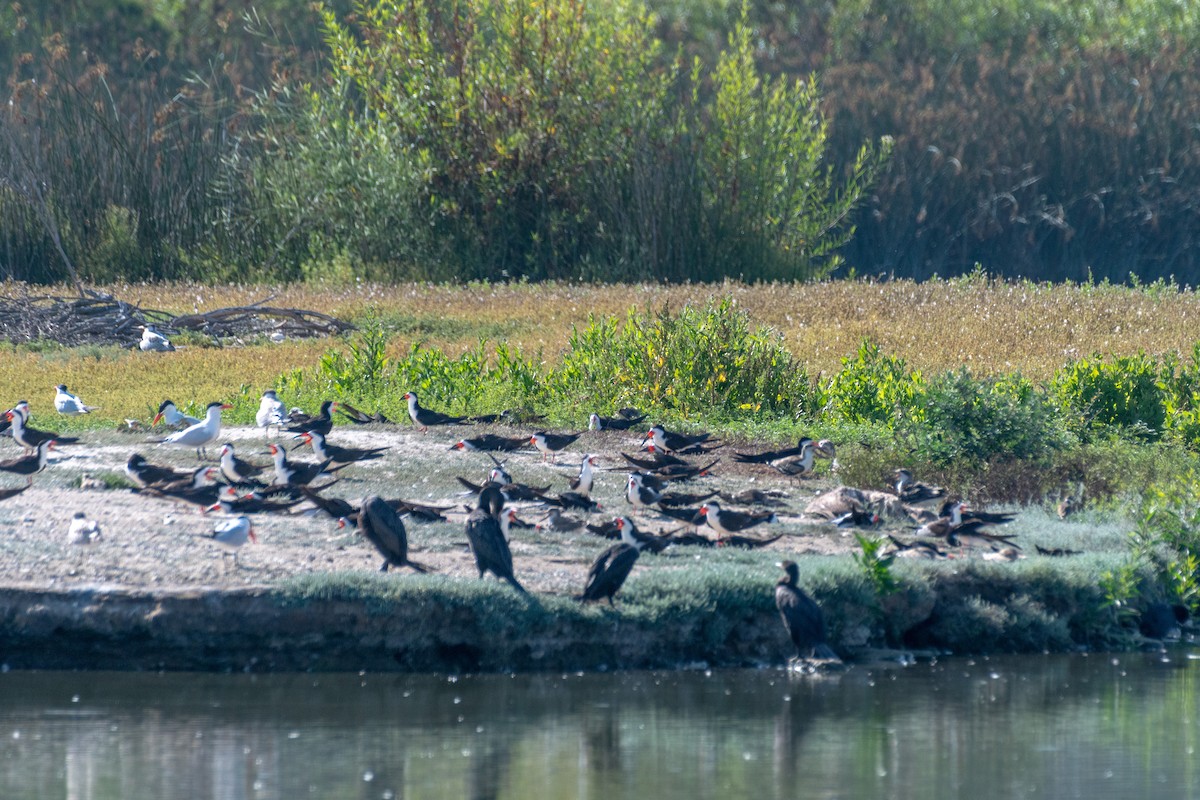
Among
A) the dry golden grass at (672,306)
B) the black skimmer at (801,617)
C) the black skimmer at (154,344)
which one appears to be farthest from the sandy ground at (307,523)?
the black skimmer at (154,344)

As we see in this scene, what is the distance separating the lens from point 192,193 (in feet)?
91.3

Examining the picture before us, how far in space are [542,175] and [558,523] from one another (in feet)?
60.3

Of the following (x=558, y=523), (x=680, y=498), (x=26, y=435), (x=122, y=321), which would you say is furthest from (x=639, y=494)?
(x=122, y=321)

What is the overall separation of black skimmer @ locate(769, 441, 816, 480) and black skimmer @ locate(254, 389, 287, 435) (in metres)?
4.31

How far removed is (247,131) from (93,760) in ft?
76.9

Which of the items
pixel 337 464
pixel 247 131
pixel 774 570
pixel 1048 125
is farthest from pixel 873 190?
pixel 774 570

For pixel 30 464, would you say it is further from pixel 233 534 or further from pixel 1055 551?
pixel 1055 551

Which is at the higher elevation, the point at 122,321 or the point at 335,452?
the point at 335,452

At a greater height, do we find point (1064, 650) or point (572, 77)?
point (572, 77)

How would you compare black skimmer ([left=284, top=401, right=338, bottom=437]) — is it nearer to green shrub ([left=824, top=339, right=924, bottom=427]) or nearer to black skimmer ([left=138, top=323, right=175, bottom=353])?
green shrub ([left=824, top=339, right=924, bottom=427])

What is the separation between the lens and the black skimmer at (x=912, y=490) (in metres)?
12.0

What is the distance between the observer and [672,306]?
71.1 ft

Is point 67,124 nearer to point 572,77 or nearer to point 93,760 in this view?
point 572,77

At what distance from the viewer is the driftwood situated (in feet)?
66.0
